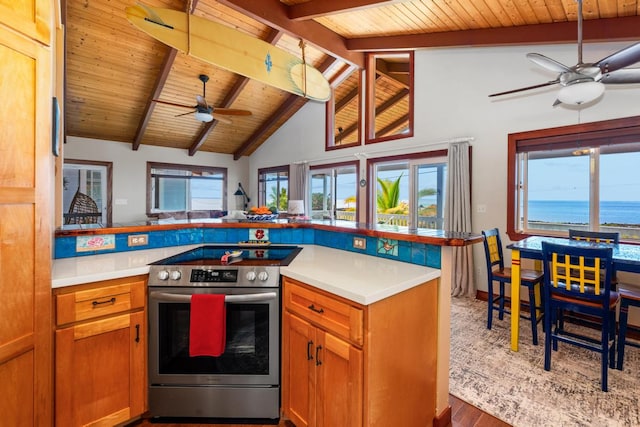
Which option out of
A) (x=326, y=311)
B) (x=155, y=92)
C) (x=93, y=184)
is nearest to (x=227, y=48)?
(x=326, y=311)

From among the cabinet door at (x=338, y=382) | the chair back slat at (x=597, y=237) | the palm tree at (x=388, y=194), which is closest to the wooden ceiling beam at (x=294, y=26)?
the palm tree at (x=388, y=194)

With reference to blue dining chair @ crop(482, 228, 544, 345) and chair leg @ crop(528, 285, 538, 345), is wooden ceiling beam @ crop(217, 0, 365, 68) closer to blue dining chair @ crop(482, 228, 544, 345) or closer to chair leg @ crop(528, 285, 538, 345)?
blue dining chair @ crop(482, 228, 544, 345)

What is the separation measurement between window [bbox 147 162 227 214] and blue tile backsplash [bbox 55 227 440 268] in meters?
5.71

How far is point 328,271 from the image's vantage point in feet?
5.34

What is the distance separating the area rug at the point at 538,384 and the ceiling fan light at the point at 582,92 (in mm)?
2165

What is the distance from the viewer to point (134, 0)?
3762 mm

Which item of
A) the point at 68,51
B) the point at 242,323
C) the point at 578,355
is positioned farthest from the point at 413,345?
the point at 68,51

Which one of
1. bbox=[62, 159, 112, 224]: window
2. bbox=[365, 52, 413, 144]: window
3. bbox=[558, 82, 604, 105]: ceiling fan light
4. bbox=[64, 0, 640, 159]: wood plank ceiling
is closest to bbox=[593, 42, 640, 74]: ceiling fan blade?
bbox=[558, 82, 604, 105]: ceiling fan light

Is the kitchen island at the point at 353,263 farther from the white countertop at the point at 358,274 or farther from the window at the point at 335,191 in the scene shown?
the window at the point at 335,191

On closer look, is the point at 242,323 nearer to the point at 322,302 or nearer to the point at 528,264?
the point at 322,302

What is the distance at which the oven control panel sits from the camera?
169 cm

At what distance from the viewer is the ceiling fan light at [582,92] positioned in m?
2.37

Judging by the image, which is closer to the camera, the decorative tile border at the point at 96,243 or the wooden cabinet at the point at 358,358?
the wooden cabinet at the point at 358,358

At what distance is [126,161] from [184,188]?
142cm
